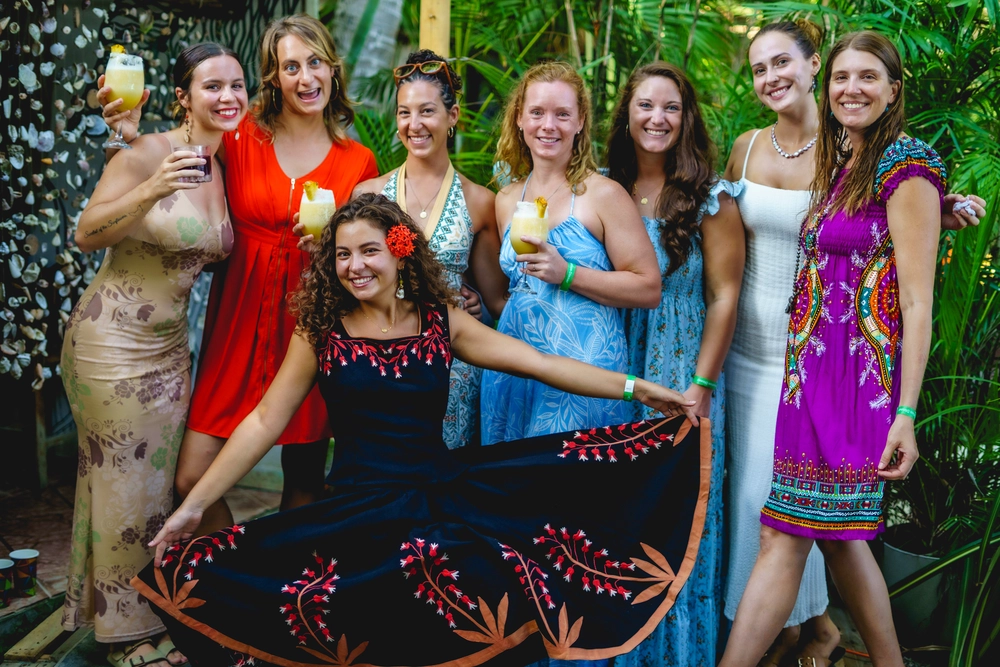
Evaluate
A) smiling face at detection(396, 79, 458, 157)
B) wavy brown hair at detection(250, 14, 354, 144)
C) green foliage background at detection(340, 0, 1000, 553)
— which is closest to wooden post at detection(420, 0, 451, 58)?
green foliage background at detection(340, 0, 1000, 553)

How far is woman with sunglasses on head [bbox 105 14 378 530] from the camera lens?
10.1 ft

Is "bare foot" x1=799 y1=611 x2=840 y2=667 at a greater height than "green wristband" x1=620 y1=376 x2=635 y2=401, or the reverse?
"green wristband" x1=620 y1=376 x2=635 y2=401

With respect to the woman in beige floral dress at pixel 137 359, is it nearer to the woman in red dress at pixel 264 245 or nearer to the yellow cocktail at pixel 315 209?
the woman in red dress at pixel 264 245

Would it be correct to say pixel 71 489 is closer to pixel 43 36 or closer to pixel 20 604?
pixel 20 604

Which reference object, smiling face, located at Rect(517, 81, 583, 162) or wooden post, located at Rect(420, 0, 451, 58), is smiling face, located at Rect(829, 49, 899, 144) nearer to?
smiling face, located at Rect(517, 81, 583, 162)

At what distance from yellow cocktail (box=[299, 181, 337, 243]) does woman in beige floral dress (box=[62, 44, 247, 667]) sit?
33cm

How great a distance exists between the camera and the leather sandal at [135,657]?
2964 millimetres

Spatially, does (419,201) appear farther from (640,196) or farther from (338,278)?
(640,196)

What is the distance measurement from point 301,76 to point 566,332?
1275 mm

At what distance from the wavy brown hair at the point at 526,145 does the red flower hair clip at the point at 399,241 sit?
0.60m

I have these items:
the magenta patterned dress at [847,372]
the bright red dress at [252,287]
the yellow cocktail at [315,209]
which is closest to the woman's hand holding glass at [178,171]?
the yellow cocktail at [315,209]

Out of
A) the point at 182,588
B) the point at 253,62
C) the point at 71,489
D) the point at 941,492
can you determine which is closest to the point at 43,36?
the point at 253,62

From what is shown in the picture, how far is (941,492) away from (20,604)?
3614 mm

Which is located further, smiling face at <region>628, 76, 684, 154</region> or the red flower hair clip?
smiling face at <region>628, 76, 684, 154</region>
